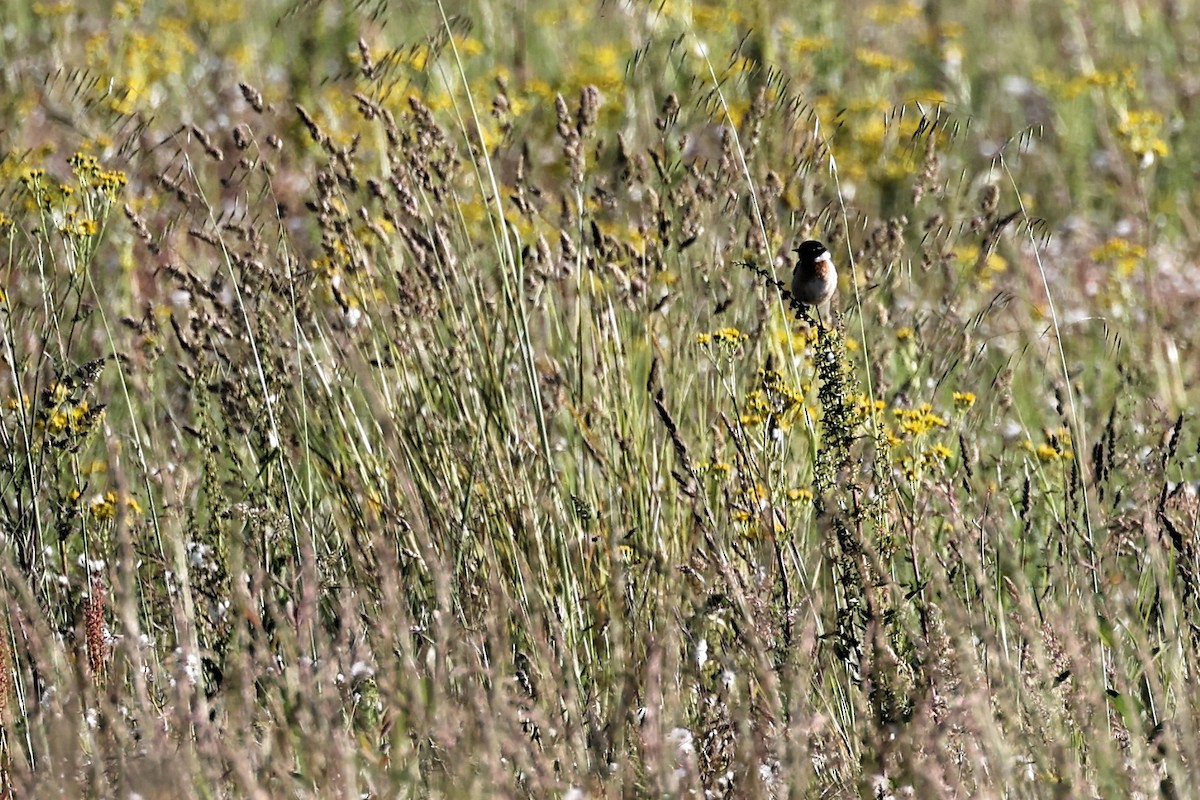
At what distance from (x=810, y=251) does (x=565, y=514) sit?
0.63 metres

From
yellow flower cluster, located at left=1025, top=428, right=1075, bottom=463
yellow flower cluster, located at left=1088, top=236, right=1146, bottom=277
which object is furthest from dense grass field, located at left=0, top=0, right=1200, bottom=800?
yellow flower cluster, located at left=1088, top=236, right=1146, bottom=277

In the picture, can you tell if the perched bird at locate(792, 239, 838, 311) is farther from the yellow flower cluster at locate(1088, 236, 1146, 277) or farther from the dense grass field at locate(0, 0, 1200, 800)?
the yellow flower cluster at locate(1088, 236, 1146, 277)

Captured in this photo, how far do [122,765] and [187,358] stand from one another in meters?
1.40

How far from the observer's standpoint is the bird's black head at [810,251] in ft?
8.63

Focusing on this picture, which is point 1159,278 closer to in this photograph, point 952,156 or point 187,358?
point 952,156

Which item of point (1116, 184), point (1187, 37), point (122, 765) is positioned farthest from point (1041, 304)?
point (122, 765)

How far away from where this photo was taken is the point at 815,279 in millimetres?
2594

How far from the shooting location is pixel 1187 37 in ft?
21.5

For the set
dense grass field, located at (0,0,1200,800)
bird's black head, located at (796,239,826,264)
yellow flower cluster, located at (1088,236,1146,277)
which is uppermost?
yellow flower cluster, located at (1088,236,1146,277)

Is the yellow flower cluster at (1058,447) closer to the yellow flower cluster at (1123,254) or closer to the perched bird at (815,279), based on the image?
the perched bird at (815,279)

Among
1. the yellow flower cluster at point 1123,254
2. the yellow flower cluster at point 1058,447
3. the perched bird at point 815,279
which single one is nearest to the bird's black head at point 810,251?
the perched bird at point 815,279

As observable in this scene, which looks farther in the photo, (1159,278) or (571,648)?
(1159,278)

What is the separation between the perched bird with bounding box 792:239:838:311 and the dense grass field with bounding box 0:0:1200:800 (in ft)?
0.16

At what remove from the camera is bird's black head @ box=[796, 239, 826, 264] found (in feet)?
8.63
